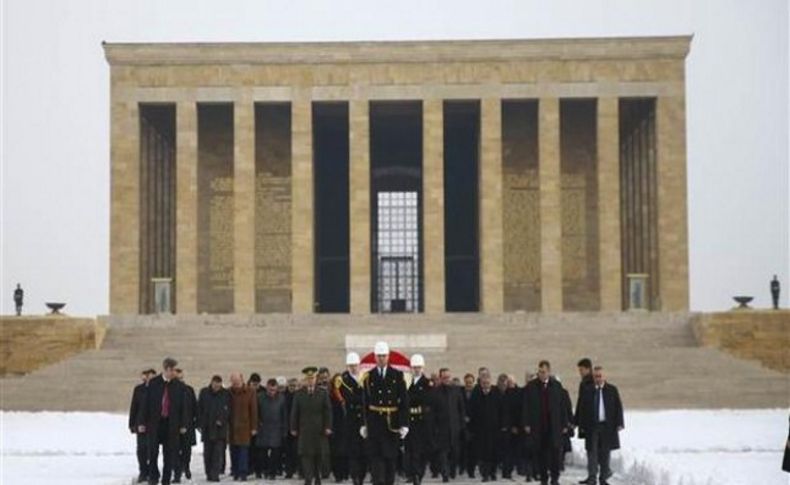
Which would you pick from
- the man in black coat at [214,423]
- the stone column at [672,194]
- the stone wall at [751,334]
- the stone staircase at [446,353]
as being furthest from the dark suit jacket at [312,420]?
the stone column at [672,194]

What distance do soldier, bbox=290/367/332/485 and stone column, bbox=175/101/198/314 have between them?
23.8 meters

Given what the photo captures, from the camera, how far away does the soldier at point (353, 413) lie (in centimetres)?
1494

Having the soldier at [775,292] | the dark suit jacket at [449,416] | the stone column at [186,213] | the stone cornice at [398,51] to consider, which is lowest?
the dark suit jacket at [449,416]

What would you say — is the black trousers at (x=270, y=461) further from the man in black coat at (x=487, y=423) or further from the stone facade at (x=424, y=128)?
the stone facade at (x=424, y=128)

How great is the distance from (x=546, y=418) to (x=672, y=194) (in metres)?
24.7

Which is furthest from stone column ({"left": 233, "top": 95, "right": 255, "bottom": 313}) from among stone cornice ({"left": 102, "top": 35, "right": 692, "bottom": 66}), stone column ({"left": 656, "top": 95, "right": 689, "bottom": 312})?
stone column ({"left": 656, "top": 95, "right": 689, "bottom": 312})

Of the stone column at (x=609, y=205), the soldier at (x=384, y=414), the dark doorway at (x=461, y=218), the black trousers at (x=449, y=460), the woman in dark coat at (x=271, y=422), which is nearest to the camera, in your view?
the soldier at (x=384, y=414)

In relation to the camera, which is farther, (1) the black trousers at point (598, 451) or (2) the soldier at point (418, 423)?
(2) the soldier at point (418, 423)

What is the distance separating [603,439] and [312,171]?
25.6 metres

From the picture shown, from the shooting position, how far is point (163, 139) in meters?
43.6

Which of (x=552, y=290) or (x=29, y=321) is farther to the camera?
(x=552, y=290)

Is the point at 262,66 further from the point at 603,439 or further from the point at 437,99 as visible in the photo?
the point at 603,439

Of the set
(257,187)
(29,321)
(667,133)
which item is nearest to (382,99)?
(257,187)

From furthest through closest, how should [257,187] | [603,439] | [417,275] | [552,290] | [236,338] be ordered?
[417,275] → [257,187] → [552,290] → [236,338] → [603,439]
